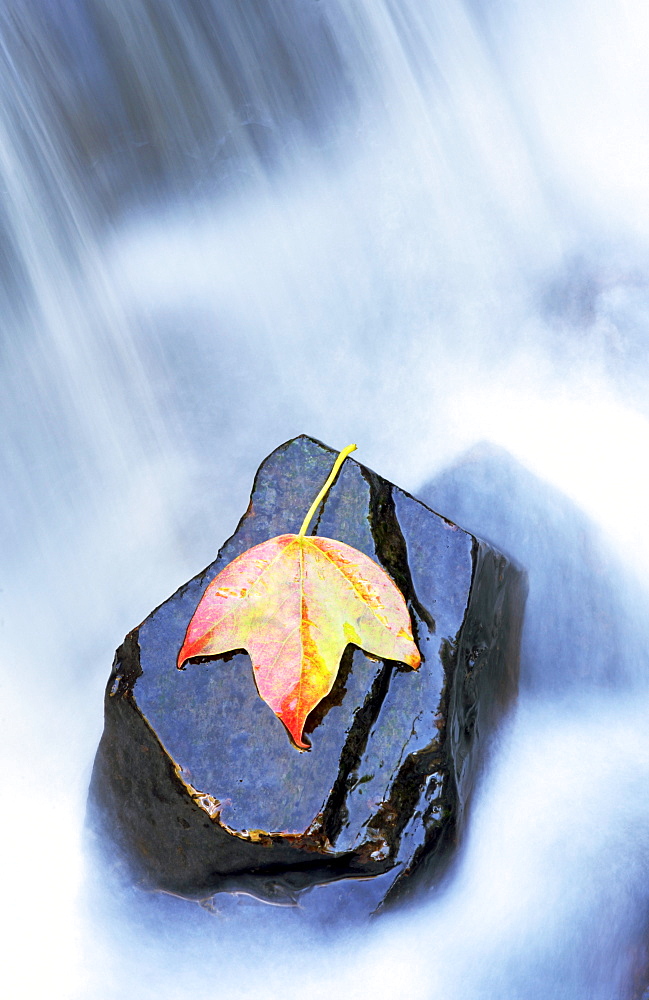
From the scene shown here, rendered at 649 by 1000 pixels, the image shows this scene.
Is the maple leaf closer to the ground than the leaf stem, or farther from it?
closer to the ground

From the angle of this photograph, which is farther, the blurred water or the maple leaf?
the blurred water

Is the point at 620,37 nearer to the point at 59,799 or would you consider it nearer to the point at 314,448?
the point at 314,448

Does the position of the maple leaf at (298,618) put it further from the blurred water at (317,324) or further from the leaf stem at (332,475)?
the blurred water at (317,324)

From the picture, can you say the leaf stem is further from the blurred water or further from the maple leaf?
the blurred water

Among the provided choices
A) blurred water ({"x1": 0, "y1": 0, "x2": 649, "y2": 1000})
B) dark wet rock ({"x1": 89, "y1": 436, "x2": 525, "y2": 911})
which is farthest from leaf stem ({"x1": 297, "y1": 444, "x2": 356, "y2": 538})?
blurred water ({"x1": 0, "y1": 0, "x2": 649, "y2": 1000})

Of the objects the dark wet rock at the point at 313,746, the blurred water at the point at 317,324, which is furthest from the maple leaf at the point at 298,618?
the blurred water at the point at 317,324

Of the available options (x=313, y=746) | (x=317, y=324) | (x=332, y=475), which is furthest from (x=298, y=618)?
(x=317, y=324)

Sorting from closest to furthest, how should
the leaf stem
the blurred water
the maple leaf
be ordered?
the maple leaf → the leaf stem → the blurred water
